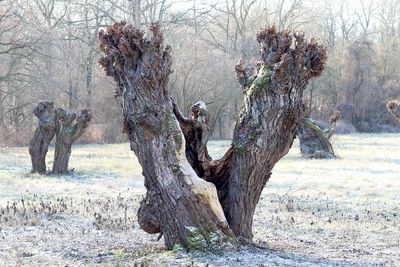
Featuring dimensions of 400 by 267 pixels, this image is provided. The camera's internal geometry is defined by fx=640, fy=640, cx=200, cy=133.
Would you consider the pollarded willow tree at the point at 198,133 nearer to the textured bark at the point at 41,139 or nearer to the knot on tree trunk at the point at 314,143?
the textured bark at the point at 41,139

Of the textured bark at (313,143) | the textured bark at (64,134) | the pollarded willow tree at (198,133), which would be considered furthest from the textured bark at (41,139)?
the pollarded willow tree at (198,133)

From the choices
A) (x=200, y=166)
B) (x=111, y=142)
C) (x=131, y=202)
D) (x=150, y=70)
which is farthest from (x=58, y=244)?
(x=111, y=142)

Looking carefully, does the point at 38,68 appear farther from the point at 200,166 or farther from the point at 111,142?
the point at 200,166

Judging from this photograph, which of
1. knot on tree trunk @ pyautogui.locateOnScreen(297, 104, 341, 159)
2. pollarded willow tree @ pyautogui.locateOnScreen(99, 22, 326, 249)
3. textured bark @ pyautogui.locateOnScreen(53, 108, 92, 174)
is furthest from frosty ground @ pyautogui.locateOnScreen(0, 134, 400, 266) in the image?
knot on tree trunk @ pyautogui.locateOnScreen(297, 104, 341, 159)

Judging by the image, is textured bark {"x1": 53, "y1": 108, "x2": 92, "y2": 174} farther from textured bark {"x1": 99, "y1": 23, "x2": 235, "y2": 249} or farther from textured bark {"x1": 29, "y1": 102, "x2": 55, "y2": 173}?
textured bark {"x1": 99, "y1": 23, "x2": 235, "y2": 249}

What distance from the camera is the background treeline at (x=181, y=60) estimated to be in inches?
1422

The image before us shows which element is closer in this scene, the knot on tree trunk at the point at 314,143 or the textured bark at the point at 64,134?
the textured bark at the point at 64,134

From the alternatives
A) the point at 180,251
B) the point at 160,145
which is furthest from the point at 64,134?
the point at 180,251

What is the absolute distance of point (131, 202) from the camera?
13.1 meters

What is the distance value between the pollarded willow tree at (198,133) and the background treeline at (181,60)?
23.7 metres

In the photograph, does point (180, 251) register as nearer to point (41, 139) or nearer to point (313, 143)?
point (41, 139)

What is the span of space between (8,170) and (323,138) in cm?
1256

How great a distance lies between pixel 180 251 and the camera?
7250 mm

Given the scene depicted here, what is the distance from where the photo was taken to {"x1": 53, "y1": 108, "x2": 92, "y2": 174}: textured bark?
1936 cm
